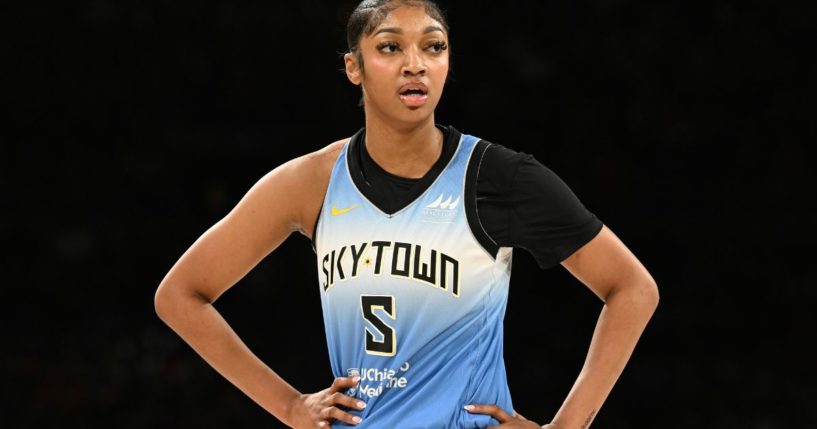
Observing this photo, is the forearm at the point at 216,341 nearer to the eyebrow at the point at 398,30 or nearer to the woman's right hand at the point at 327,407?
the woman's right hand at the point at 327,407

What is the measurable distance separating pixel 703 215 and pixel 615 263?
12.4 ft

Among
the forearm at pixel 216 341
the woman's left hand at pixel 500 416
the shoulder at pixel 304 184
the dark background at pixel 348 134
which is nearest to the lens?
the woman's left hand at pixel 500 416

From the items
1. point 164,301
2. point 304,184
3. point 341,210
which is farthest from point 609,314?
point 164,301

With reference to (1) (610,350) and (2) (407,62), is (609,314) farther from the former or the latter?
(2) (407,62)

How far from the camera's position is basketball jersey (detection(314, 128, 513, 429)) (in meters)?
2.64

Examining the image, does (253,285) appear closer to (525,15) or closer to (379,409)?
(525,15)

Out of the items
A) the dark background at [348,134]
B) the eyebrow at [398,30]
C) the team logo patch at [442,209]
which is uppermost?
the eyebrow at [398,30]

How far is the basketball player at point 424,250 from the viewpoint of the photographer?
2660mm

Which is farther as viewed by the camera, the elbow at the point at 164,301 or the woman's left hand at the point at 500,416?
the elbow at the point at 164,301

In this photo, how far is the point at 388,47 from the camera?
2729 millimetres

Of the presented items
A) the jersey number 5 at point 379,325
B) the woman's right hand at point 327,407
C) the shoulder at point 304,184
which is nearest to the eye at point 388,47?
the shoulder at point 304,184

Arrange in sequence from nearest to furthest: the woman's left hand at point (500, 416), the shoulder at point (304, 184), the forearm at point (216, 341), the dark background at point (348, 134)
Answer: the woman's left hand at point (500, 416) → the shoulder at point (304, 184) → the forearm at point (216, 341) → the dark background at point (348, 134)

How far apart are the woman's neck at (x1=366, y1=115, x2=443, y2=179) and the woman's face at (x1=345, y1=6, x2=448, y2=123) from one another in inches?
1.9

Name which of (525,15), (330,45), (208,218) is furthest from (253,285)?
(525,15)
